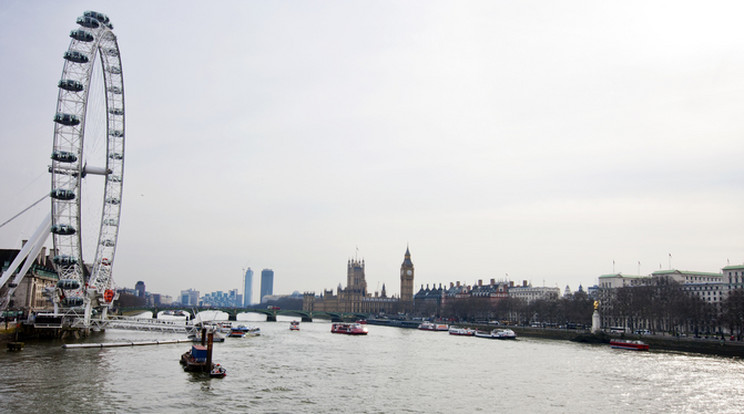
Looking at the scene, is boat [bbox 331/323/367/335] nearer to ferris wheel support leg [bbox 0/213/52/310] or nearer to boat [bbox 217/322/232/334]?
boat [bbox 217/322/232/334]

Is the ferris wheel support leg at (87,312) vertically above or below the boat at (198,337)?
above

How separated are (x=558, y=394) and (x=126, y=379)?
2845 cm

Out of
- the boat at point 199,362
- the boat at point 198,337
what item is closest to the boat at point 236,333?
the boat at point 198,337

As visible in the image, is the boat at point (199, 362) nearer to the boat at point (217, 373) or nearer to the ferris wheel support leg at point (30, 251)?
the boat at point (217, 373)

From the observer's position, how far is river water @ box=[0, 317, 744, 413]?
3412 cm

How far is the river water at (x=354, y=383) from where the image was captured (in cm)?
3412

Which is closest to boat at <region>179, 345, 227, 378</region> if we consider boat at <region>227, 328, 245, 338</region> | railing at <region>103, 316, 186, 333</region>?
railing at <region>103, 316, 186, 333</region>

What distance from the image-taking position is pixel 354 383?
144ft

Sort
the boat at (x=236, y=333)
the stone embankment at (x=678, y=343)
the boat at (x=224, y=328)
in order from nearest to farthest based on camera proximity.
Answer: the stone embankment at (x=678, y=343), the boat at (x=236, y=333), the boat at (x=224, y=328)

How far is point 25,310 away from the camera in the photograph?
80.0 meters

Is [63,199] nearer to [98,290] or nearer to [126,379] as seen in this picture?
[98,290]

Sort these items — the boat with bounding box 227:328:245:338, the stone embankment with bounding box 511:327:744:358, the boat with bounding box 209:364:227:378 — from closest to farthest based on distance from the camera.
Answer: the boat with bounding box 209:364:227:378, the stone embankment with bounding box 511:327:744:358, the boat with bounding box 227:328:245:338

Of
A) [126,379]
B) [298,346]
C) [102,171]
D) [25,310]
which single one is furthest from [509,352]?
[25,310]

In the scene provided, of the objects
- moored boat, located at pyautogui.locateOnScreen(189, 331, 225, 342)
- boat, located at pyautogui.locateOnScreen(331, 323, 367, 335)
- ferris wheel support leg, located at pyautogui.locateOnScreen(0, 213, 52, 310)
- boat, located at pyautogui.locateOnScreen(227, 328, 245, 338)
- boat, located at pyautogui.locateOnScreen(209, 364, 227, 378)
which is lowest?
boat, located at pyautogui.locateOnScreen(331, 323, 367, 335)
